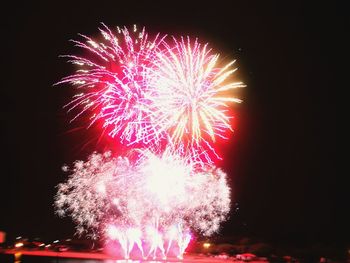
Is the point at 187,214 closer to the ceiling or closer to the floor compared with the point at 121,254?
closer to the ceiling

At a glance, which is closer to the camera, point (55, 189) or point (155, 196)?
point (155, 196)

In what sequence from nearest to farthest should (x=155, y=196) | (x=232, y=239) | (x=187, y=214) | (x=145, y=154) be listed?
(x=145, y=154) → (x=155, y=196) → (x=187, y=214) → (x=232, y=239)

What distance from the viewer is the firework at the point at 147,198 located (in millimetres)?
23891

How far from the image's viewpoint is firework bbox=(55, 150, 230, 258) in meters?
23.9

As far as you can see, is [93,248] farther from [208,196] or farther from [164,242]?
[208,196]

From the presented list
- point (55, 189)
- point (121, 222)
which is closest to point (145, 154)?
point (121, 222)

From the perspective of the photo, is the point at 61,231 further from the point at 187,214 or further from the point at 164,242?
the point at 187,214

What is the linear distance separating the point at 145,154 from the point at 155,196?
4.12m

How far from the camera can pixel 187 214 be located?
94.6 ft

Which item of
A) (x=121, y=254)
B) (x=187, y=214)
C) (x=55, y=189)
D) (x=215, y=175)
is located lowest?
(x=121, y=254)

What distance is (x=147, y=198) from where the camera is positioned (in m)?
26.4

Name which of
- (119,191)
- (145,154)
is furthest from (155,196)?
(145,154)

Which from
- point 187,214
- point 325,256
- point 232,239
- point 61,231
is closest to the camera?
point 187,214

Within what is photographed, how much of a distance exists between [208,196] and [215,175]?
1.23 metres
